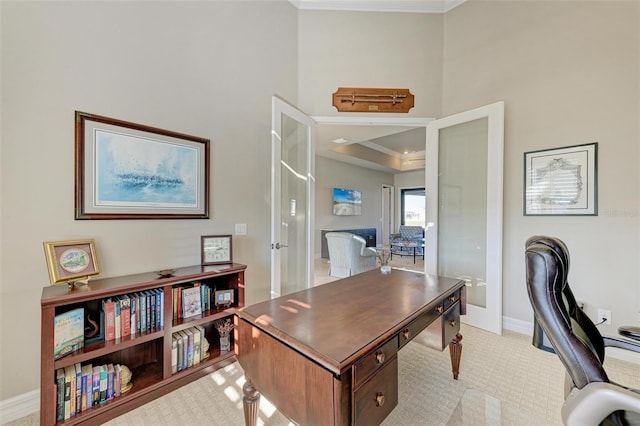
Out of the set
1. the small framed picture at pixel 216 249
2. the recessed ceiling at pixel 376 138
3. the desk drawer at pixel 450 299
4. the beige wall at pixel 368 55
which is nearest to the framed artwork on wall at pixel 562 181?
the beige wall at pixel 368 55

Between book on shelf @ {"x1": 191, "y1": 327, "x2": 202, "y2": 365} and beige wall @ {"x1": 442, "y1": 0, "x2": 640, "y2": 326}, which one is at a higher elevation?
beige wall @ {"x1": 442, "y1": 0, "x2": 640, "y2": 326}

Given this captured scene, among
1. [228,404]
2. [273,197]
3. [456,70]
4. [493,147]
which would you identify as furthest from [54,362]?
[456,70]

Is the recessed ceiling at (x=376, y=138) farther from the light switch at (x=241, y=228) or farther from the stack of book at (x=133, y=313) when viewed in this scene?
the stack of book at (x=133, y=313)

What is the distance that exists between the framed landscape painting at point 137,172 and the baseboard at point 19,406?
3.59 feet

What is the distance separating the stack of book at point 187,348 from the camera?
187cm

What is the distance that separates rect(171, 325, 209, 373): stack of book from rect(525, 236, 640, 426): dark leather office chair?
83.5 inches

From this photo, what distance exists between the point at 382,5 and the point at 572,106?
2.30m

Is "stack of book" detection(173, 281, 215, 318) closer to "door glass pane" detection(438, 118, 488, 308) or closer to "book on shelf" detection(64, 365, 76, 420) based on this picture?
"book on shelf" detection(64, 365, 76, 420)

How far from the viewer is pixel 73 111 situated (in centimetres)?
166

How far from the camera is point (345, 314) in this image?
1.28 meters

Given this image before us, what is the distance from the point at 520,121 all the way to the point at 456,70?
100 cm

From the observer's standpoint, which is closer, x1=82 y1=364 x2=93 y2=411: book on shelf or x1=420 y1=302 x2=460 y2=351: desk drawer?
x1=82 y1=364 x2=93 y2=411: book on shelf

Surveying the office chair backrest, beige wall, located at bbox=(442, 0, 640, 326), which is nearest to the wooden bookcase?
the office chair backrest

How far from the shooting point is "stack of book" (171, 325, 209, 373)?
1.87 metres
